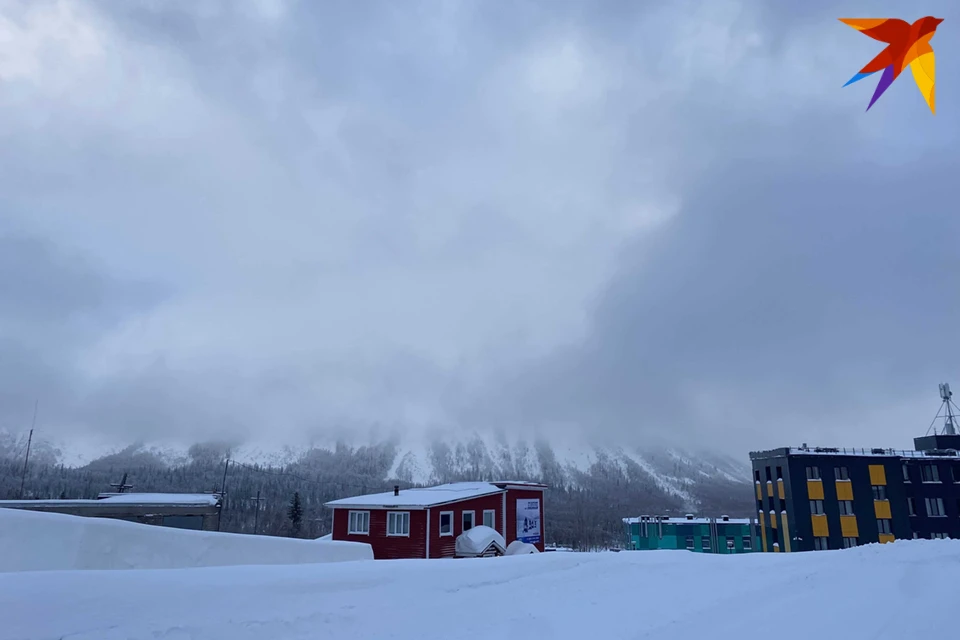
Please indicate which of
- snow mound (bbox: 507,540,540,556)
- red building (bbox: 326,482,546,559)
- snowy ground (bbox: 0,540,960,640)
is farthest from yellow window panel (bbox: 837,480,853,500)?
snowy ground (bbox: 0,540,960,640)

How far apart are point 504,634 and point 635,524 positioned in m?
92.1

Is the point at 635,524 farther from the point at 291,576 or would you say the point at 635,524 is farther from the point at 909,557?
the point at 291,576

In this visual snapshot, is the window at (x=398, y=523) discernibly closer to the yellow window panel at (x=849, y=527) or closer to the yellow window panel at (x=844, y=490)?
the yellow window panel at (x=849, y=527)

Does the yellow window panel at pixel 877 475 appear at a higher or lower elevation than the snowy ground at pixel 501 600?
higher

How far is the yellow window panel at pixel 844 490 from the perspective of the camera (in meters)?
50.9

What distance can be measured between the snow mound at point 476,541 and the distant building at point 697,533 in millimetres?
60921

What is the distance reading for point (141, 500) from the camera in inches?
1437

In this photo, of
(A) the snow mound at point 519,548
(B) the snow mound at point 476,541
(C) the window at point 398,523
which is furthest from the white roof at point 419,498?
(A) the snow mound at point 519,548

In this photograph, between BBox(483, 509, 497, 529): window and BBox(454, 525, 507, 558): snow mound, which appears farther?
BBox(483, 509, 497, 529): window

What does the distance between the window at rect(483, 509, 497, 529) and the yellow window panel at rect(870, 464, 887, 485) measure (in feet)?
112

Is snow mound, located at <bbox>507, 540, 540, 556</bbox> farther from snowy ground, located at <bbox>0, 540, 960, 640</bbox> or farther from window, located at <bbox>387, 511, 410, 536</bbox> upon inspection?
snowy ground, located at <bbox>0, 540, 960, 640</bbox>

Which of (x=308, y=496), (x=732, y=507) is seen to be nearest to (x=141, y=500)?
(x=308, y=496)

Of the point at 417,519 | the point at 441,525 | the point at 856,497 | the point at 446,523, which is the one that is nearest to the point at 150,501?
the point at 417,519

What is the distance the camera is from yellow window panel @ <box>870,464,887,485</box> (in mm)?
51344
